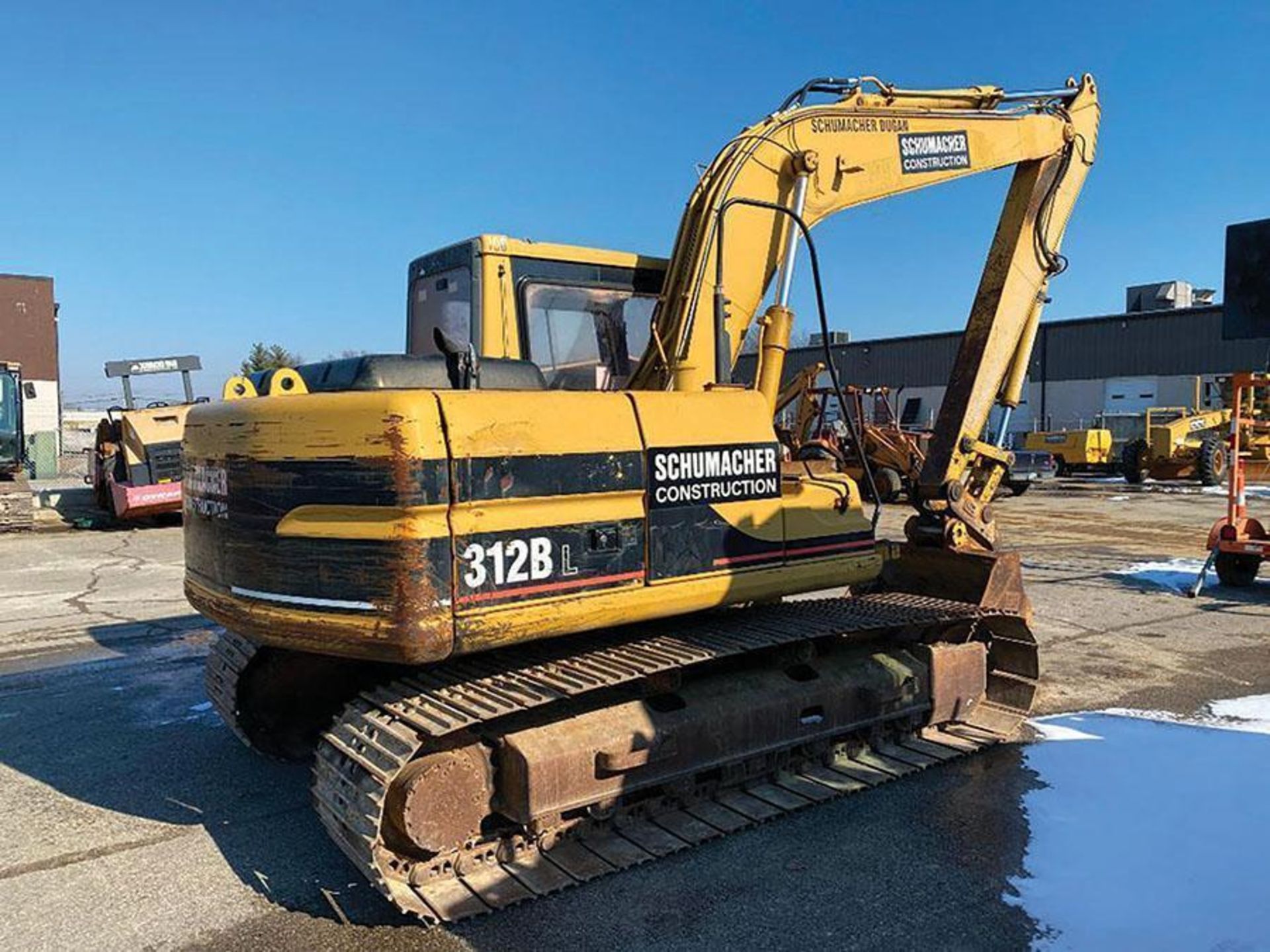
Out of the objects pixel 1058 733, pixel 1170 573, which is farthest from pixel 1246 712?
pixel 1170 573

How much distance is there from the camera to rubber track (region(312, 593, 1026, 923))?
3.50m

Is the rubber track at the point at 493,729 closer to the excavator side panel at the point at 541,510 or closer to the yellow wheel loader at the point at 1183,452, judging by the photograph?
the excavator side panel at the point at 541,510

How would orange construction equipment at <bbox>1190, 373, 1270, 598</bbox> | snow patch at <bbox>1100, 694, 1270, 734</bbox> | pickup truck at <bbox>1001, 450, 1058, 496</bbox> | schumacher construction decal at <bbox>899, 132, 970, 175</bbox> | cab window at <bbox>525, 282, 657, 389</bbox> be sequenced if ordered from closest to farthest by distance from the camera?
cab window at <bbox>525, 282, 657, 389</bbox> → snow patch at <bbox>1100, 694, 1270, 734</bbox> → schumacher construction decal at <bbox>899, 132, 970, 175</bbox> → orange construction equipment at <bbox>1190, 373, 1270, 598</bbox> → pickup truck at <bbox>1001, 450, 1058, 496</bbox>

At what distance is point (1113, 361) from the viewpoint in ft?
137

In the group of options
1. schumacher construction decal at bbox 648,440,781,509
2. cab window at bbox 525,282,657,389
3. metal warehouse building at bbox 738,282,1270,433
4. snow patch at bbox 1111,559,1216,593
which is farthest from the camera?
metal warehouse building at bbox 738,282,1270,433

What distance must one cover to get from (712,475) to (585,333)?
1168 millimetres

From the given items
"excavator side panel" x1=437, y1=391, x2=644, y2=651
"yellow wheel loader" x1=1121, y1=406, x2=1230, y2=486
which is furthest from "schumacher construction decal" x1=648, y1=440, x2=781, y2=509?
"yellow wheel loader" x1=1121, y1=406, x2=1230, y2=486

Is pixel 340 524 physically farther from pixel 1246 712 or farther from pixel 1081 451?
pixel 1081 451

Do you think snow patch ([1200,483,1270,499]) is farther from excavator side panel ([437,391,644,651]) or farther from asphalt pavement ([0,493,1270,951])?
excavator side panel ([437,391,644,651])

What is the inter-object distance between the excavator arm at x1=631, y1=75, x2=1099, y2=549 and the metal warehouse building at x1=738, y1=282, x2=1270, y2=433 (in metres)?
30.0

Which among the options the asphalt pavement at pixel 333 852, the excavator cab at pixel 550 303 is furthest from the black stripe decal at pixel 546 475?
A: the asphalt pavement at pixel 333 852

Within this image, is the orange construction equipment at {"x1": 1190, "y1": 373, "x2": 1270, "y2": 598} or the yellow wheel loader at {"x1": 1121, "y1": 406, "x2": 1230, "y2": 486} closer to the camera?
the orange construction equipment at {"x1": 1190, "y1": 373, "x2": 1270, "y2": 598}

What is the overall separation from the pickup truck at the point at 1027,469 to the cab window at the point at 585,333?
18.5 meters

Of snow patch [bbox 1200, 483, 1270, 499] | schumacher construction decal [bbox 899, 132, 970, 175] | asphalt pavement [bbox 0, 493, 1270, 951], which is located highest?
schumacher construction decal [bbox 899, 132, 970, 175]
